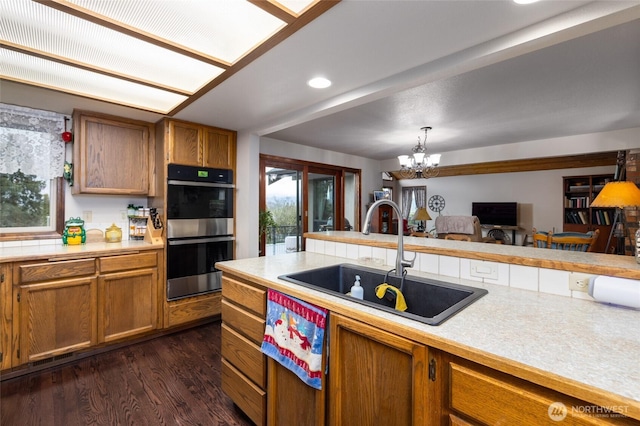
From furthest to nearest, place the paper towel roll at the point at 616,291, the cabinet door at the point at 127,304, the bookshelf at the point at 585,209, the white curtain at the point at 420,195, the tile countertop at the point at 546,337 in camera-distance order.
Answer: the white curtain at the point at 420,195 → the bookshelf at the point at 585,209 → the cabinet door at the point at 127,304 → the paper towel roll at the point at 616,291 → the tile countertop at the point at 546,337

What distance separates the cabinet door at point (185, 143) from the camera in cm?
292

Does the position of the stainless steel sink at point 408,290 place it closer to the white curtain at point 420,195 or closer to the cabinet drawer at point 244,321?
the cabinet drawer at point 244,321

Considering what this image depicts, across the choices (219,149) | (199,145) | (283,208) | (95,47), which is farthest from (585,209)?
(95,47)

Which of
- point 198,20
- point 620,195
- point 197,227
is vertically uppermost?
point 198,20

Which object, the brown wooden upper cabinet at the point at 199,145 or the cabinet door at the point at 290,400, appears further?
the brown wooden upper cabinet at the point at 199,145

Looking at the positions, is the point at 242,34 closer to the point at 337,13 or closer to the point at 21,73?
the point at 337,13

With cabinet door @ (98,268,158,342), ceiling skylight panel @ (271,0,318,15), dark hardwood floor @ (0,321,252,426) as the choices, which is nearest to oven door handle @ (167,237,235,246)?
cabinet door @ (98,268,158,342)

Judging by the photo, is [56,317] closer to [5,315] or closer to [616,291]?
[5,315]

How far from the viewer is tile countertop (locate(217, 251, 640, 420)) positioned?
0.67 meters

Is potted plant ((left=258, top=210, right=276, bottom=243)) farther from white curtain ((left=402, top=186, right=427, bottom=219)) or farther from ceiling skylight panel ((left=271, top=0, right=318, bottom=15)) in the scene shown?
white curtain ((left=402, top=186, right=427, bottom=219))

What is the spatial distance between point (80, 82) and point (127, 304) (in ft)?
6.06

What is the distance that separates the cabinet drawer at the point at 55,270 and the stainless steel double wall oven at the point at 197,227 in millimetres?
635

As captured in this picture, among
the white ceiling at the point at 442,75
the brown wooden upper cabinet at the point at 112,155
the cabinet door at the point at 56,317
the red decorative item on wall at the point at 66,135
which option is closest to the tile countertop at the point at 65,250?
the cabinet door at the point at 56,317

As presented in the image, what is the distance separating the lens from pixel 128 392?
2.03 meters
